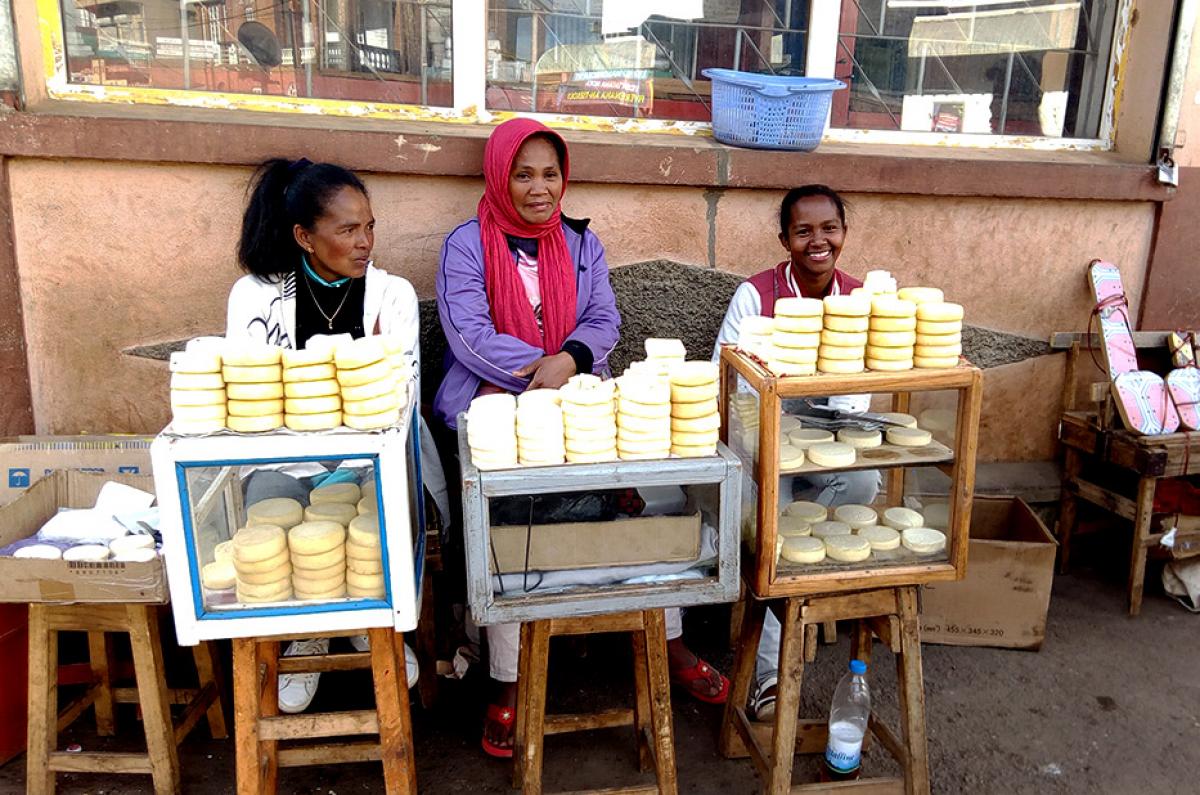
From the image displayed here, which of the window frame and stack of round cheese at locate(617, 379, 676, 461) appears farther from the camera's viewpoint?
the window frame

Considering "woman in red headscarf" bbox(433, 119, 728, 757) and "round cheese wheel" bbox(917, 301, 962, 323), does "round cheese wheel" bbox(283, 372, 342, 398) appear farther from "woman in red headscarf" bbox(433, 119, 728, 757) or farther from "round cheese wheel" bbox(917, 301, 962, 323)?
"round cheese wheel" bbox(917, 301, 962, 323)

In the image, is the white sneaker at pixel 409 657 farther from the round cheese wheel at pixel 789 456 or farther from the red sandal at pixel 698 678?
the round cheese wheel at pixel 789 456

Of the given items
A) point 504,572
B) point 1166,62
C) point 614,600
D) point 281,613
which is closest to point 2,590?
point 281,613

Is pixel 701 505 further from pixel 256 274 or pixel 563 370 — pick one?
pixel 256 274

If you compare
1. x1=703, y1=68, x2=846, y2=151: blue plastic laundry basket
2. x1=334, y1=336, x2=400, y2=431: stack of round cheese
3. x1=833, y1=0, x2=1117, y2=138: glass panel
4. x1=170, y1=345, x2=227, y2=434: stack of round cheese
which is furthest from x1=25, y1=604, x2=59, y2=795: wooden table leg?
x1=833, y1=0, x2=1117, y2=138: glass panel

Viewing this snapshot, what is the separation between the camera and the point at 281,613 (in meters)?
1.94

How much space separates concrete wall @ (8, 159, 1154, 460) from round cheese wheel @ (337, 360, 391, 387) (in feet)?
4.37

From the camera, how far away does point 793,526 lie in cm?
234

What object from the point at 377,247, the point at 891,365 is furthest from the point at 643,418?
the point at 377,247

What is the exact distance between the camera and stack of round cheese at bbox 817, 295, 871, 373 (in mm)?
2066

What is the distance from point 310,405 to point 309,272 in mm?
942

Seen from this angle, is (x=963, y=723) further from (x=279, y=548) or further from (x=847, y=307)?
(x=279, y=548)

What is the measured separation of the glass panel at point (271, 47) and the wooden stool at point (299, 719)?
6.44 feet

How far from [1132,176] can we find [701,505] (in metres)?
2.70
